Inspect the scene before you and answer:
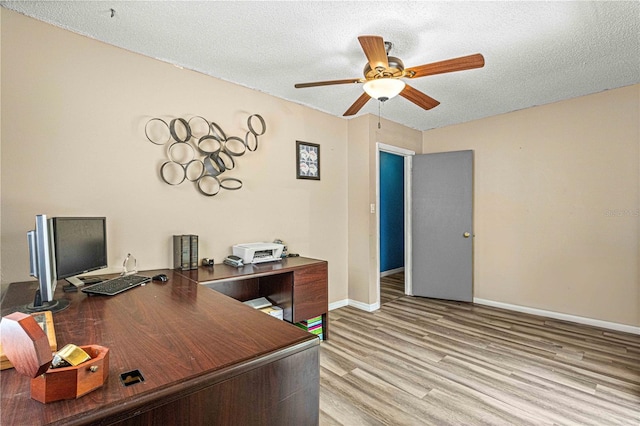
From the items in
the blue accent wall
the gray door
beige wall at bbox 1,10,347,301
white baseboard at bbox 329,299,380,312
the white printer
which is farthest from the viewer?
the blue accent wall

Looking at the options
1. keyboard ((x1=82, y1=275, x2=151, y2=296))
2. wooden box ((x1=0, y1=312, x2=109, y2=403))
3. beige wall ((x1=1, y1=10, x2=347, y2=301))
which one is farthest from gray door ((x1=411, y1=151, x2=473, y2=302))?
wooden box ((x1=0, y1=312, x2=109, y2=403))

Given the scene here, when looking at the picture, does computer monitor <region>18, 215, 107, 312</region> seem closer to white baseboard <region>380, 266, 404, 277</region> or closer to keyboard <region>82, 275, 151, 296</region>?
keyboard <region>82, 275, 151, 296</region>

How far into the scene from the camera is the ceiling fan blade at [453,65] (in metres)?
1.80

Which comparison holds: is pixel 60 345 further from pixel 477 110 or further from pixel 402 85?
pixel 477 110

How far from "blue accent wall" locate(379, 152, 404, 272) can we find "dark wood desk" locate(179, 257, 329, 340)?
9.80 feet

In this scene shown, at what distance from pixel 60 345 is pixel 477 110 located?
412 cm

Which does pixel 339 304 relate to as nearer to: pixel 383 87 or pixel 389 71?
pixel 383 87

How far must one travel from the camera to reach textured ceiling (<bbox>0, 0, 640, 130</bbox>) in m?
1.86

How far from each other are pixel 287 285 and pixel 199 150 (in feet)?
4.49

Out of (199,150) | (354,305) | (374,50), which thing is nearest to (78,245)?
(199,150)

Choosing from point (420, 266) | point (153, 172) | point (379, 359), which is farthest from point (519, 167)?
point (153, 172)

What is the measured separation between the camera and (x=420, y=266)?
4.30 metres

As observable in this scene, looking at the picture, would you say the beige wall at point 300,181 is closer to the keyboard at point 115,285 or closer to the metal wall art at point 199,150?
the metal wall art at point 199,150

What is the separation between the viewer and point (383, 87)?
210 cm
